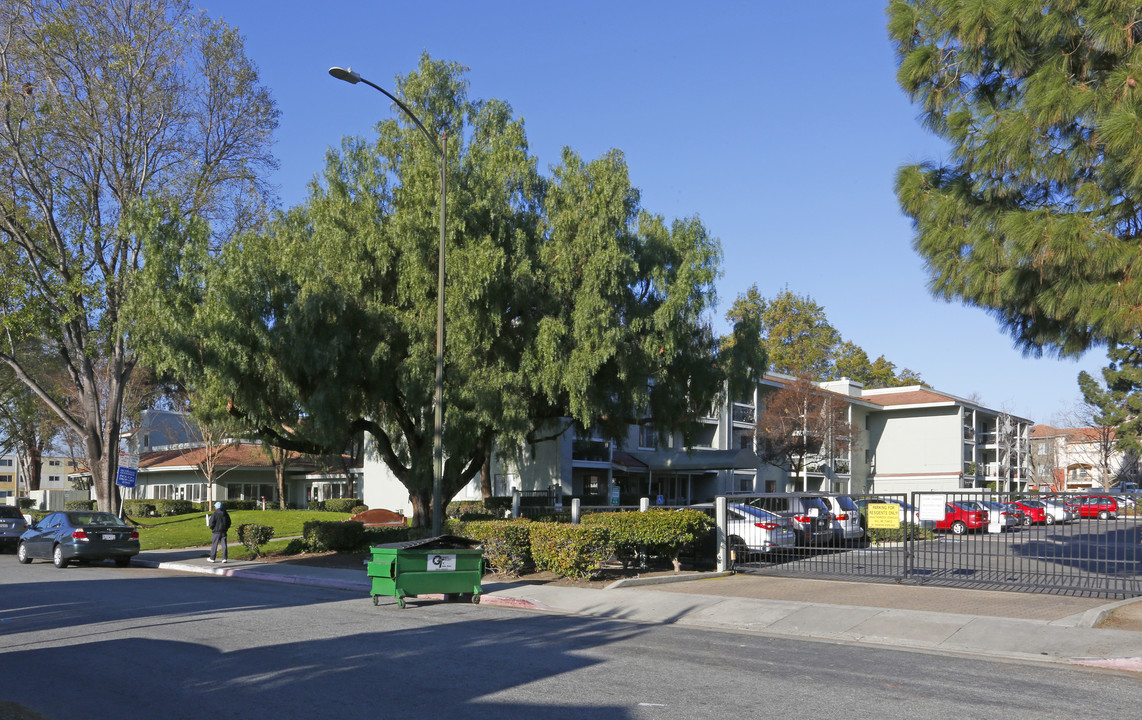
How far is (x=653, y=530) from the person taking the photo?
755 inches

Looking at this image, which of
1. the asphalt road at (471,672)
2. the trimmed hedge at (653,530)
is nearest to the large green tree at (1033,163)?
the asphalt road at (471,672)

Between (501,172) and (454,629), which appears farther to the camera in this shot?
(501,172)

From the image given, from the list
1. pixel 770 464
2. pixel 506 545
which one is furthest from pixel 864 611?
pixel 770 464

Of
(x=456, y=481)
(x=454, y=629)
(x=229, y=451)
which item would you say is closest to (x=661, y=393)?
(x=456, y=481)

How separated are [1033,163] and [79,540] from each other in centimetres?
2319

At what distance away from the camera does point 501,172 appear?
79.0 feet

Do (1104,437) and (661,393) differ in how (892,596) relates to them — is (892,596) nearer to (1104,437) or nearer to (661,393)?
(661,393)

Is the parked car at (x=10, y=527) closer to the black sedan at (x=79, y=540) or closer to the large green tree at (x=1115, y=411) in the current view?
the black sedan at (x=79, y=540)

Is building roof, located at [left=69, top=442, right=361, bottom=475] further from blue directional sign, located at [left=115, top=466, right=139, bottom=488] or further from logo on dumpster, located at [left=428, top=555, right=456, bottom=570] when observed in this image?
logo on dumpster, located at [left=428, top=555, right=456, bottom=570]

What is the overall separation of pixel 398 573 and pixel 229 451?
168 ft

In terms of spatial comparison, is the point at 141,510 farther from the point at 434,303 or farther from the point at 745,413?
the point at 434,303

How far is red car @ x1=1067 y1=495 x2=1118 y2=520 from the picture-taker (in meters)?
14.8

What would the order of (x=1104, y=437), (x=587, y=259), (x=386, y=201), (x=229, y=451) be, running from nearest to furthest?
(x=587, y=259), (x=386, y=201), (x=229, y=451), (x=1104, y=437)

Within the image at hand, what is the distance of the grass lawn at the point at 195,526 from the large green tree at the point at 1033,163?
976 inches
